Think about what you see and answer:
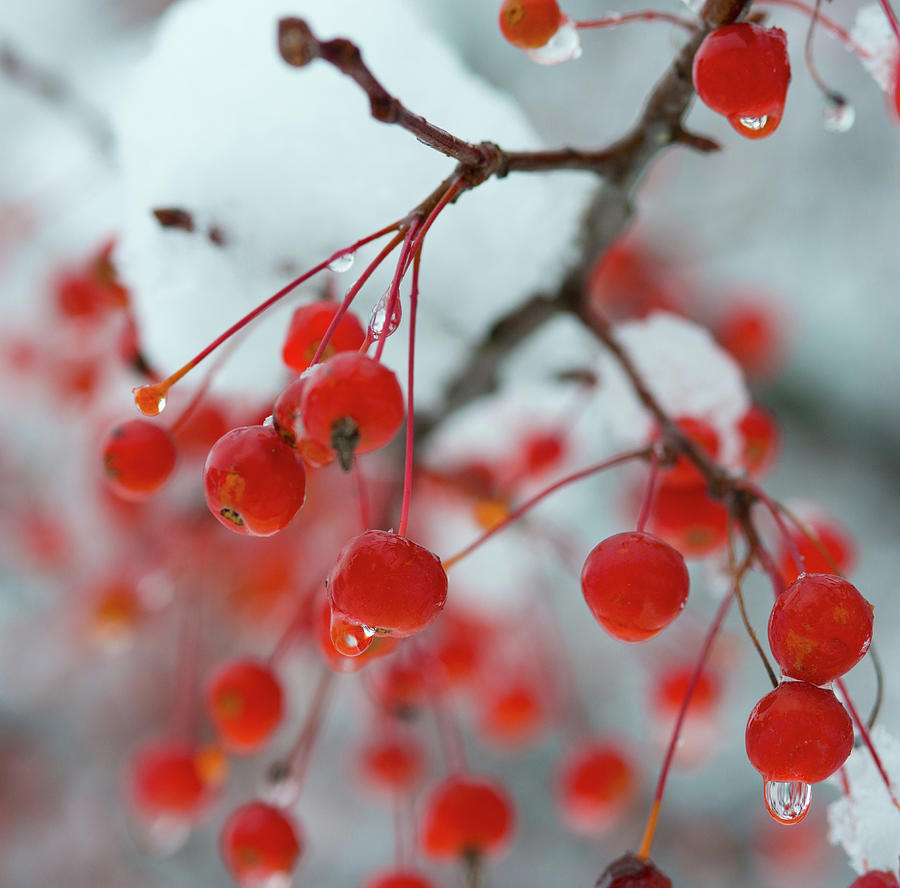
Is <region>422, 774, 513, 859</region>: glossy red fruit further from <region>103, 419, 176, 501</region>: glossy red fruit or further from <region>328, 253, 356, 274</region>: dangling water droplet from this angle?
<region>328, 253, 356, 274</region>: dangling water droplet

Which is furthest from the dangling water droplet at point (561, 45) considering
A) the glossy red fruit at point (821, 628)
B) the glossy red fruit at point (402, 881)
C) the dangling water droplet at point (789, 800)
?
the glossy red fruit at point (402, 881)

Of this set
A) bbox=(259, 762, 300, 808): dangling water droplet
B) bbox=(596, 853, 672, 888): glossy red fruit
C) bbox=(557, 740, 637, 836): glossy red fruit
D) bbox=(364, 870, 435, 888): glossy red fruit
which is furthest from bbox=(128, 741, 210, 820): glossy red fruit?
bbox=(596, 853, 672, 888): glossy red fruit

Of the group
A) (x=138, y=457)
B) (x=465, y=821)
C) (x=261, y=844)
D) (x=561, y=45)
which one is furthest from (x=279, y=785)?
(x=561, y=45)

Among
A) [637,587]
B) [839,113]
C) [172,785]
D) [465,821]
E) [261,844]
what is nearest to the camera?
[637,587]

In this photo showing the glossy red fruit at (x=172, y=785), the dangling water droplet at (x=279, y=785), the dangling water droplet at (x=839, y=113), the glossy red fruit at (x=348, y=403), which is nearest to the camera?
the glossy red fruit at (x=348, y=403)

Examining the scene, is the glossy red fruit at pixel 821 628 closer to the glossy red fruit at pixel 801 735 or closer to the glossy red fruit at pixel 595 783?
the glossy red fruit at pixel 801 735

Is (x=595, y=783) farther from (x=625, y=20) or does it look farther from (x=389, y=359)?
(x=625, y=20)
